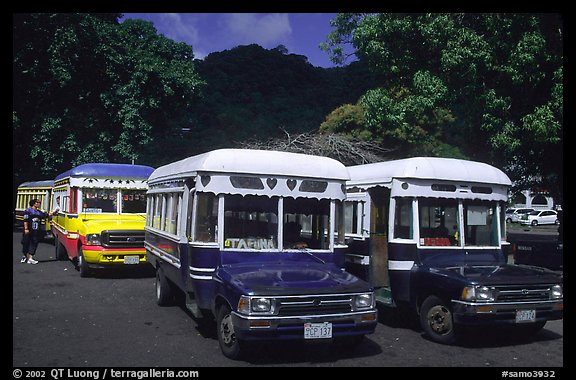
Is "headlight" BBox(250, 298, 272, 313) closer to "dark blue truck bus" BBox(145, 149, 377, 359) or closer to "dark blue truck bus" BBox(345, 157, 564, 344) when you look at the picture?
"dark blue truck bus" BBox(145, 149, 377, 359)

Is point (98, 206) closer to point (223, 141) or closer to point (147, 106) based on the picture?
point (147, 106)

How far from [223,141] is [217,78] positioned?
19.8 m

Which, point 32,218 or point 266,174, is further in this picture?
point 32,218

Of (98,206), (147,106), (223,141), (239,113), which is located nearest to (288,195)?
(98,206)

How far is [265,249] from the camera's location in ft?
25.8

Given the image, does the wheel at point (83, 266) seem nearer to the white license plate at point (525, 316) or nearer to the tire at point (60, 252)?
the tire at point (60, 252)

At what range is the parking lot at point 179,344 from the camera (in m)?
6.81

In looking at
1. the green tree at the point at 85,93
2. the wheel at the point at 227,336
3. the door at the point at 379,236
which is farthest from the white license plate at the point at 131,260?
the green tree at the point at 85,93

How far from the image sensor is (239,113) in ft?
125

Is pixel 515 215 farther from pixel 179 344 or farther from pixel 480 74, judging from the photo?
pixel 179 344

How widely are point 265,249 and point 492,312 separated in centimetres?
321

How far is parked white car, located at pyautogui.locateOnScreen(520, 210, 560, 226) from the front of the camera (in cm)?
4867

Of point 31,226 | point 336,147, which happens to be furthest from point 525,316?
point 336,147

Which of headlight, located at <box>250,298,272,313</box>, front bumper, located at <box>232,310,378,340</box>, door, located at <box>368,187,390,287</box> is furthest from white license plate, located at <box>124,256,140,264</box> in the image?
headlight, located at <box>250,298,272,313</box>
